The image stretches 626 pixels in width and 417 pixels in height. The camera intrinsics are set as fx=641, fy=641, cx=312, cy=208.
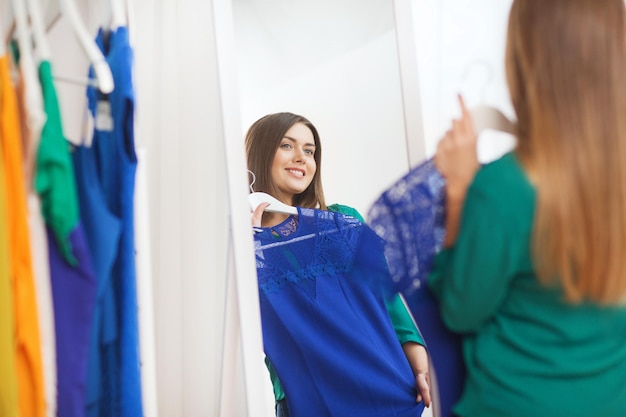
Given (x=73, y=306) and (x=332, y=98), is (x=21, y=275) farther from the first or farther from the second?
(x=332, y=98)

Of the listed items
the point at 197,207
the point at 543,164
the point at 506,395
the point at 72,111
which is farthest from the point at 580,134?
the point at 72,111

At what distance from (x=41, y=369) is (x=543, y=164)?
2.82 ft

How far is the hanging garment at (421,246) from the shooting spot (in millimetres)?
1136

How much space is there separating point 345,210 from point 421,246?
1.81 ft

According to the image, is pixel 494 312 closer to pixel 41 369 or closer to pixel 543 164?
pixel 543 164

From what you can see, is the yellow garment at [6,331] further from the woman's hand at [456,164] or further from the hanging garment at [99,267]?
the woman's hand at [456,164]

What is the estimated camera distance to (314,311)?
5.26 feet

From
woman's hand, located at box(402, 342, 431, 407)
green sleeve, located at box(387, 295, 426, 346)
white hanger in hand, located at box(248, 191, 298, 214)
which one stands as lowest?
woman's hand, located at box(402, 342, 431, 407)

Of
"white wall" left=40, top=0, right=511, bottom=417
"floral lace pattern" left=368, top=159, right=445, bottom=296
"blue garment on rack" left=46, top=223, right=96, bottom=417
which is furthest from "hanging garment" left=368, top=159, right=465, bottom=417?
"blue garment on rack" left=46, top=223, right=96, bottom=417

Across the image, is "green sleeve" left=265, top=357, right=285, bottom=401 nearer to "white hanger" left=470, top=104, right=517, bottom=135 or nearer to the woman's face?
the woman's face

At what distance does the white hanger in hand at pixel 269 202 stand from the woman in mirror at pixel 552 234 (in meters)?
0.59

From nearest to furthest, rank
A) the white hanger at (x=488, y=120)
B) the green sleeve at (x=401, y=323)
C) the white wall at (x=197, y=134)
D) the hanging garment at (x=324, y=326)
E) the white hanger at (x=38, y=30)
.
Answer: the white hanger at (x=38, y=30)
the white hanger at (x=488, y=120)
the white wall at (x=197, y=134)
the hanging garment at (x=324, y=326)
the green sleeve at (x=401, y=323)

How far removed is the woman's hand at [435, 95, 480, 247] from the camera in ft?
3.67

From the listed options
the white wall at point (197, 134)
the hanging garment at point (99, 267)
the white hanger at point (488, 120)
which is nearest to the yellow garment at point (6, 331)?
the hanging garment at point (99, 267)
